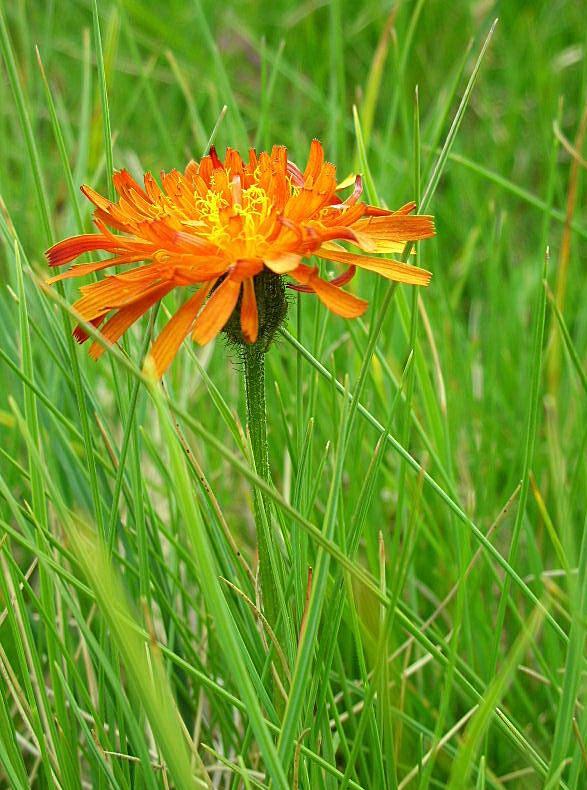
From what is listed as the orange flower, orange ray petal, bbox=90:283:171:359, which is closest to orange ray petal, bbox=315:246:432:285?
the orange flower

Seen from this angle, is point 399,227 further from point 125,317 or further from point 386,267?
point 125,317

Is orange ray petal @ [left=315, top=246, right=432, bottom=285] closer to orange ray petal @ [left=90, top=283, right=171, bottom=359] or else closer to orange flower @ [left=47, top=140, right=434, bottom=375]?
orange flower @ [left=47, top=140, right=434, bottom=375]

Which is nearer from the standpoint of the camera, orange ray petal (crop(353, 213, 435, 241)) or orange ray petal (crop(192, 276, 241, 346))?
orange ray petal (crop(192, 276, 241, 346))

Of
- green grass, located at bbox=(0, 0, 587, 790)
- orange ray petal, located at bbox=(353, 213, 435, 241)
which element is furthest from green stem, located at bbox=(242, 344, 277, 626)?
orange ray petal, located at bbox=(353, 213, 435, 241)

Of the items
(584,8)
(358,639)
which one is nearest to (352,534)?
(358,639)

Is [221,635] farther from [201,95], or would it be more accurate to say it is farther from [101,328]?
[201,95]

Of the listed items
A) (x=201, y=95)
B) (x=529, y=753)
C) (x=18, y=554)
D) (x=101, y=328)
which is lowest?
(x=529, y=753)

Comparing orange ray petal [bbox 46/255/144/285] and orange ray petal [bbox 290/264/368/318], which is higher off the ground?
orange ray petal [bbox 46/255/144/285]
